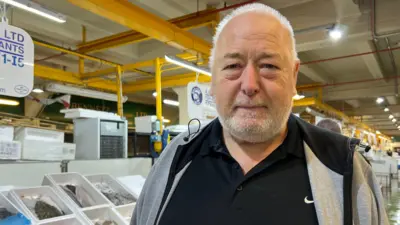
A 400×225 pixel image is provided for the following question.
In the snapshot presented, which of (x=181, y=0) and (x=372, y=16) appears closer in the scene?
(x=372, y=16)

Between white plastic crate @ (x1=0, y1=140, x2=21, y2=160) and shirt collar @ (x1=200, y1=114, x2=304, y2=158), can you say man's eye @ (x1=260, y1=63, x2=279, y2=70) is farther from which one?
white plastic crate @ (x1=0, y1=140, x2=21, y2=160)

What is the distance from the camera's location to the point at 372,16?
5.22 metres

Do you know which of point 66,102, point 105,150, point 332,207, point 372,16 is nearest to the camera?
point 332,207

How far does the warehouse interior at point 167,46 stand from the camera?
14.6 feet

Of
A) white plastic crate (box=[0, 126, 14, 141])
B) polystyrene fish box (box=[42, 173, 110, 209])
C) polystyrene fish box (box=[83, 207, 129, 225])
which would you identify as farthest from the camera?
white plastic crate (box=[0, 126, 14, 141])

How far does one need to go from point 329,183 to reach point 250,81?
15.2 inches

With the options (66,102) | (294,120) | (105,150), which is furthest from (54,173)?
(66,102)

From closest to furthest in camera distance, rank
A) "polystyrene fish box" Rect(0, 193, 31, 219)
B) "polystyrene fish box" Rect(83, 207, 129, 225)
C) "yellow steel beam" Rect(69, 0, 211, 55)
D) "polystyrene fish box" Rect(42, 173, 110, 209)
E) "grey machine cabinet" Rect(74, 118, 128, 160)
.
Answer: "polystyrene fish box" Rect(0, 193, 31, 219), "polystyrene fish box" Rect(83, 207, 129, 225), "polystyrene fish box" Rect(42, 173, 110, 209), "yellow steel beam" Rect(69, 0, 211, 55), "grey machine cabinet" Rect(74, 118, 128, 160)

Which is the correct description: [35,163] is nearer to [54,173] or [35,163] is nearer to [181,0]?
[54,173]

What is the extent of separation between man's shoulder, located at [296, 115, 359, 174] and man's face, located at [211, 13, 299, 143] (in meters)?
0.11

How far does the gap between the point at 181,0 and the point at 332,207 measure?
5.17 m

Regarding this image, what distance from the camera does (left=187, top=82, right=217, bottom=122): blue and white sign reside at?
17.8 feet

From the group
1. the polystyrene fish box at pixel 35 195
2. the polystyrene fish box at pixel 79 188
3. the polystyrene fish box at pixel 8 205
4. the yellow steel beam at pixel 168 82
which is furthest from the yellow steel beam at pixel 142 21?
the yellow steel beam at pixel 168 82

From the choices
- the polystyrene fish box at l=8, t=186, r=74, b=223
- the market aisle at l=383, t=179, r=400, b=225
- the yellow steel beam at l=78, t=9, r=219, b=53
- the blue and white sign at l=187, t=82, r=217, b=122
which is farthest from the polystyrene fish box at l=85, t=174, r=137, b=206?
the market aisle at l=383, t=179, r=400, b=225
